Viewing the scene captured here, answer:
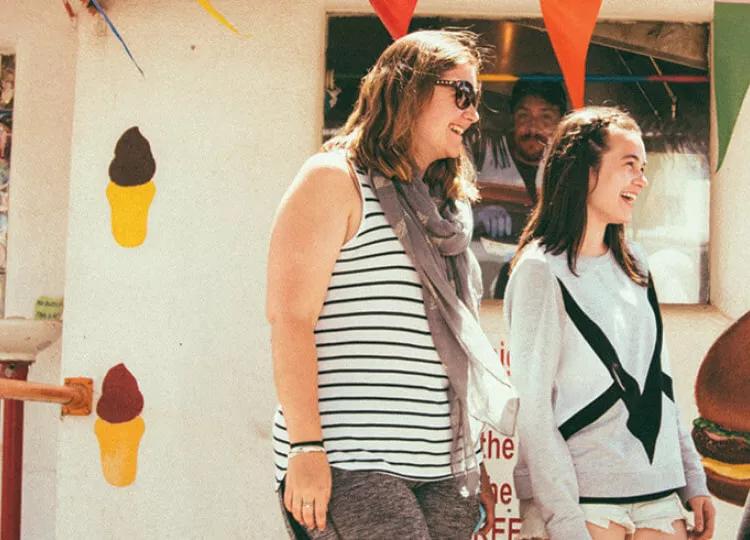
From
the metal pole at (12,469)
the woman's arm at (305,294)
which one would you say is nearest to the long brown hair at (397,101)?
the woman's arm at (305,294)

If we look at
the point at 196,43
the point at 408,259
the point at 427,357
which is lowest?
the point at 427,357

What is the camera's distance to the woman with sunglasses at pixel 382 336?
209 centimetres

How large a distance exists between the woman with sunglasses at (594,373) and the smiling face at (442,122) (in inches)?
17.6

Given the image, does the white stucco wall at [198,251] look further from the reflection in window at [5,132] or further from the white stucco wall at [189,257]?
the reflection in window at [5,132]

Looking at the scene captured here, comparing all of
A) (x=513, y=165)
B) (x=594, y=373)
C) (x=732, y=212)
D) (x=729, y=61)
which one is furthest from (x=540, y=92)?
(x=594, y=373)

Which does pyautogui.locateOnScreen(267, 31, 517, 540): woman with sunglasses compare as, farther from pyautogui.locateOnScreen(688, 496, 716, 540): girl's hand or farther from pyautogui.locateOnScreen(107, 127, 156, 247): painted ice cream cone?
pyautogui.locateOnScreen(107, 127, 156, 247): painted ice cream cone

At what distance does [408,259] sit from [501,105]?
2466mm

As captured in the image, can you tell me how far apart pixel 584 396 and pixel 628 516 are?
0.30 metres

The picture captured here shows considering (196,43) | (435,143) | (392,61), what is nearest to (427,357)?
(435,143)

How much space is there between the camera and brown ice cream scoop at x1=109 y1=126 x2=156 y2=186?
4621mm

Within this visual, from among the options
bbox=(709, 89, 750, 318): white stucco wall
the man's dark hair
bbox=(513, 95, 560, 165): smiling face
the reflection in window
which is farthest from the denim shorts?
the reflection in window

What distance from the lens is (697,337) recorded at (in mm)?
4438

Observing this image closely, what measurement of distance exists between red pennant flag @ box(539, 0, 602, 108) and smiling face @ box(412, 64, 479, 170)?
1.37m

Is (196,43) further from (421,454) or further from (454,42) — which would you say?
(421,454)
